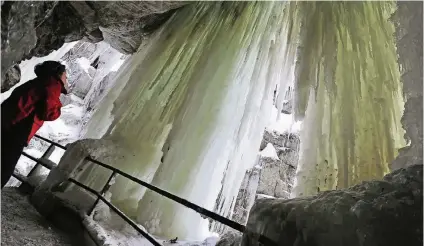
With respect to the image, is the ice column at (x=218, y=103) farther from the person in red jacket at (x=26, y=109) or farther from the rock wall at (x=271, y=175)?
the rock wall at (x=271, y=175)

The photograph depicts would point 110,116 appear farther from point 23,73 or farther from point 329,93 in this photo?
point 329,93

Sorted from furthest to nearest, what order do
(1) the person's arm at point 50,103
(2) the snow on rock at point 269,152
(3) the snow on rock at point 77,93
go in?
1. (3) the snow on rock at point 77,93
2. (2) the snow on rock at point 269,152
3. (1) the person's arm at point 50,103

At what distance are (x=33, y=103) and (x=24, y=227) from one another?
1.44m

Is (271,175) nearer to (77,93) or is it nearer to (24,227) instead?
(77,93)

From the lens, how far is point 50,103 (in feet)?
9.58

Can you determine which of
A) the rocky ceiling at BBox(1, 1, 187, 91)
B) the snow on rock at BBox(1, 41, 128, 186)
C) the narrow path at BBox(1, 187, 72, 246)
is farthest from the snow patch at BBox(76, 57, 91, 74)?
the narrow path at BBox(1, 187, 72, 246)

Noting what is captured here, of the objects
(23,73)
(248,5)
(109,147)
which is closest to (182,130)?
(109,147)

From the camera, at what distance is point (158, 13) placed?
21.6 ft

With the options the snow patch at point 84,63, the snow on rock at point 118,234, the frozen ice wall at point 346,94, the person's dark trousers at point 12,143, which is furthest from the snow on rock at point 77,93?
the person's dark trousers at point 12,143

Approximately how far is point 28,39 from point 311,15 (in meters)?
3.42

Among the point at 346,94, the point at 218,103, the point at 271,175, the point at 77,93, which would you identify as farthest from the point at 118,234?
the point at 77,93

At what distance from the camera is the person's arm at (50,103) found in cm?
290

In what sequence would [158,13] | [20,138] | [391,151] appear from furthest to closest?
[158,13] → [391,151] → [20,138]

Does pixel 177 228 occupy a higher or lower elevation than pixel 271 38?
lower
